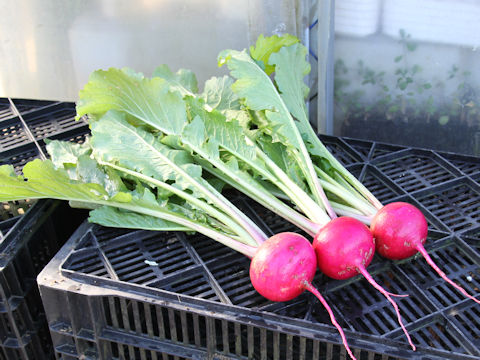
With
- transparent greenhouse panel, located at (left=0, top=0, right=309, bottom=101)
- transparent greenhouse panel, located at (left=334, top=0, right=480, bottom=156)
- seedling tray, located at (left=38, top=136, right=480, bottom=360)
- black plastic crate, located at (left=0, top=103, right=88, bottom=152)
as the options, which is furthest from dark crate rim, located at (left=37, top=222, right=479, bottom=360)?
transparent greenhouse panel, located at (left=0, top=0, right=309, bottom=101)

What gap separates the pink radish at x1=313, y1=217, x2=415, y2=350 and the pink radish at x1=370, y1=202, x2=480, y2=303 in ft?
0.17

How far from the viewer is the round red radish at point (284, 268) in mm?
1175

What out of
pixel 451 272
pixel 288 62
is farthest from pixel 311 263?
pixel 288 62

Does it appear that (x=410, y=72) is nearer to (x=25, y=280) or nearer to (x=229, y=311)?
(x=229, y=311)

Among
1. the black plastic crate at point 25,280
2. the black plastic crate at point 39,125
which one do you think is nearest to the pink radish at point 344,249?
the black plastic crate at point 25,280

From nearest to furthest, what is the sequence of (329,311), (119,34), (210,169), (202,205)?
(329,311) < (202,205) < (210,169) < (119,34)

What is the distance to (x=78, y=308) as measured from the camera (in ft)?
4.26

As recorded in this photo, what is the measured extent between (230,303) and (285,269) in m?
0.15

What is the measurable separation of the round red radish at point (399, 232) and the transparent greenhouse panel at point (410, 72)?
0.87 m

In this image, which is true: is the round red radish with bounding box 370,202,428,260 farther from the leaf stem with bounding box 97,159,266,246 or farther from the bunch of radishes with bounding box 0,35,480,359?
the leaf stem with bounding box 97,159,266,246

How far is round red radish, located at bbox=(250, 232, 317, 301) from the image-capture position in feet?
3.85

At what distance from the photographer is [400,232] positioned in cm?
126

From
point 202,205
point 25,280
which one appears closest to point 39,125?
point 25,280

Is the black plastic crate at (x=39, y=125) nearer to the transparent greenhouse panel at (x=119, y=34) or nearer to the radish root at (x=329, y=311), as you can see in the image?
the transparent greenhouse panel at (x=119, y=34)
